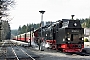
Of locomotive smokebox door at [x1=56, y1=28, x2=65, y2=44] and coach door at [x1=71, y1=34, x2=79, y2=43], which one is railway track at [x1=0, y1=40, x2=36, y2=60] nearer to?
locomotive smokebox door at [x1=56, y1=28, x2=65, y2=44]

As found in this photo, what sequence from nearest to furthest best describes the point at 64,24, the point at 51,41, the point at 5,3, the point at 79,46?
1. the point at 79,46
2. the point at 64,24
3. the point at 51,41
4. the point at 5,3

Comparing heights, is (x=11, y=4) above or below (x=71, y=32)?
above

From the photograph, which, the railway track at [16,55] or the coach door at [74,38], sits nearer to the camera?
the railway track at [16,55]

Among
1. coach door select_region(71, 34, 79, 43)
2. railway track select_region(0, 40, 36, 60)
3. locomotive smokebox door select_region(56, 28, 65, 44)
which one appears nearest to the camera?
railway track select_region(0, 40, 36, 60)

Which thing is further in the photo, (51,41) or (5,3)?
(5,3)

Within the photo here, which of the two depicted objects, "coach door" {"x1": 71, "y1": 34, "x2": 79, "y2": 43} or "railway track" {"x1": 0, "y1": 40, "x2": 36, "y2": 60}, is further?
"coach door" {"x1": 71, "y1": 34, "x2": 79, "y2": 43}

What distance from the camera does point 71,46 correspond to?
25.8 m

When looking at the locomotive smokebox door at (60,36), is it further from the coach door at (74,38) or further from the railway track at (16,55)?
the railway track at (16,55)

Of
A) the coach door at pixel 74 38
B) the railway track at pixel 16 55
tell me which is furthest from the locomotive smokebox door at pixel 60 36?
the railway track at pixel 16 55

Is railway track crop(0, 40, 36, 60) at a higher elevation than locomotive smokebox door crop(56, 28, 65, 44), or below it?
below

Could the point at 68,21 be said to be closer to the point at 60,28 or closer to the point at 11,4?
the point at 60,28

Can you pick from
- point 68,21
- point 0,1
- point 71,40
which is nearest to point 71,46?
point 71,40

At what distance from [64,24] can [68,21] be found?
1446 millimetres

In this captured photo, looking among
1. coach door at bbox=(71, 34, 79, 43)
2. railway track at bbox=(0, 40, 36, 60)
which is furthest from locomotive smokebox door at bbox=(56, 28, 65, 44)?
railway track at bbox=(0, 40, 36, 60)
